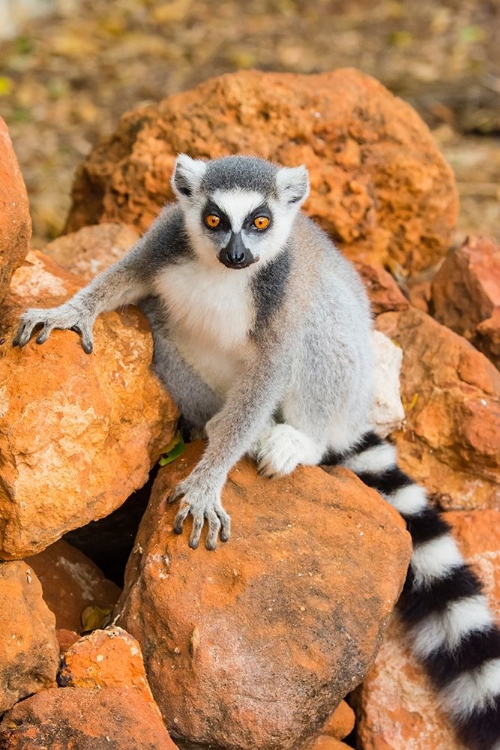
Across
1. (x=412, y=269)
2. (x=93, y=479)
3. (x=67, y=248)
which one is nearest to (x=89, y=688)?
(x=93, y=479)

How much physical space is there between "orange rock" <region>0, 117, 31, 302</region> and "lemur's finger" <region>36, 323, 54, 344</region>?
0.77 feet

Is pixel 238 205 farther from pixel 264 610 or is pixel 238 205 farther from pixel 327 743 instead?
pixel 327 743

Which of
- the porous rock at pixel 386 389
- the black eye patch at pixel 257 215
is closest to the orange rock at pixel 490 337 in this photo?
the porous rock at pixel 386 389

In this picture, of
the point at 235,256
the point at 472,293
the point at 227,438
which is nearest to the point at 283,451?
the point at 227,438

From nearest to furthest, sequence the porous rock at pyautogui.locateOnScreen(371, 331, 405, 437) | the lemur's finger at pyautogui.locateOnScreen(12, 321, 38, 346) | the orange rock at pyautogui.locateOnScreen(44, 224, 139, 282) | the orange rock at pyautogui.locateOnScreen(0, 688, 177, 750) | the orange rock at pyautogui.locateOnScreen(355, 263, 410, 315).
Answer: the orange rock at pyautogui.locateOnScreen(0, 688, 177, 750), the lemur's finger at pyautogui.locateOnScreen(12, 321, 38, 346), the porous rock at pyautogui.locateOnScreen(371, 331, 405, 437), the orange rock at pyautogui.locateOnScreen(44, 224, 139, 282), the orange rock at pyautogui.locateOnScreen(355, 263, 410, 315)

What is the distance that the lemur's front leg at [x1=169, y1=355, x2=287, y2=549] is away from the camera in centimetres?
336

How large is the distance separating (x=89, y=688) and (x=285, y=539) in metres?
0.92

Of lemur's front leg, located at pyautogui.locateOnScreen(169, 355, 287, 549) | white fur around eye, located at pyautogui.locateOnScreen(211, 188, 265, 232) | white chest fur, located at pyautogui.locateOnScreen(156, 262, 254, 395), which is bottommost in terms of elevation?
lemur's front leg, located at pyautogui.locateOnScreen(169, 355, 287, 549)

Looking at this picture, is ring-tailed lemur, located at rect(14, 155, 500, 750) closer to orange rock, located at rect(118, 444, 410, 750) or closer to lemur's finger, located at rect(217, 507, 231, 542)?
lemur's finger, located at rect(217, 507, 231, 542)

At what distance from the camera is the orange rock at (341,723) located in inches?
138

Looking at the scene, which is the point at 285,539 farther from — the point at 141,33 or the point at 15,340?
the point at 141,33

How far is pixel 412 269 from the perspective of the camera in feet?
18.9

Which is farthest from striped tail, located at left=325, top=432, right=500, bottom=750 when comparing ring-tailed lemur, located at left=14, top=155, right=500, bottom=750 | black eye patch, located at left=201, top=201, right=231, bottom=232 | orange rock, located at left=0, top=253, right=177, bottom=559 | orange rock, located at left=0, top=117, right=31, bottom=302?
orange rock, located at left=0, top=117, right=31, bottom=302

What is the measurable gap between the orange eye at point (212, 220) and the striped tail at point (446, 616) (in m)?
1.34
